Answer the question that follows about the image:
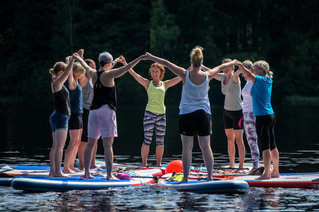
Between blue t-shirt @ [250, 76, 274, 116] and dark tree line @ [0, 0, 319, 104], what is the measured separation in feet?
175

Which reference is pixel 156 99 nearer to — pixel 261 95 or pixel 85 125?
pixel 85 125

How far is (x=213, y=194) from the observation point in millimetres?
12117

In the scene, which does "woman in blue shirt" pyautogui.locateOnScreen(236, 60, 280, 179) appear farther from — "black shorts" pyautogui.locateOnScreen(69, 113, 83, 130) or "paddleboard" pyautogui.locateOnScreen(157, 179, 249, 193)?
"black shorts" pyautogui.locateOnScreen(69, 113, 83, 130)

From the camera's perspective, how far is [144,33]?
7306 cm

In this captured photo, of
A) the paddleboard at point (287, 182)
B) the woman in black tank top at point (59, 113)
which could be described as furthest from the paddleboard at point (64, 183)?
the paddleboard at point (287, 182)

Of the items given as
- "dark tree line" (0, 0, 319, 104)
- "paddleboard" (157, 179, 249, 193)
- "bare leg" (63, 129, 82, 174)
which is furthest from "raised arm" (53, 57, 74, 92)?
"dark tree line" (0, 0, 319, 104)

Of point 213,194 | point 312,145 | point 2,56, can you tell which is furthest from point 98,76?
point 2,56

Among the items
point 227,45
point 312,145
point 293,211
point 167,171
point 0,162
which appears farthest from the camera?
point 227,45

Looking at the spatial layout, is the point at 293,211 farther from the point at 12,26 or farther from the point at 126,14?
the point at 12,26

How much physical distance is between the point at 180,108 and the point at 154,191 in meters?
1.68

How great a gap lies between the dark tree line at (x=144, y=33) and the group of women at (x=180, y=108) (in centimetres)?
5157

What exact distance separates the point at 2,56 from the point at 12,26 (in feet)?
14.2

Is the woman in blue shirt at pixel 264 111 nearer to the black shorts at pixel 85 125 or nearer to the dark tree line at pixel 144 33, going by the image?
the black shorts at pixel 85 125

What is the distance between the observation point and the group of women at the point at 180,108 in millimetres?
12055
